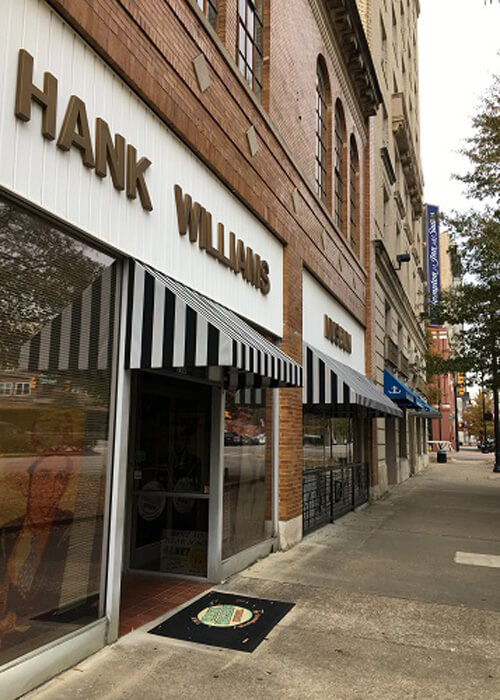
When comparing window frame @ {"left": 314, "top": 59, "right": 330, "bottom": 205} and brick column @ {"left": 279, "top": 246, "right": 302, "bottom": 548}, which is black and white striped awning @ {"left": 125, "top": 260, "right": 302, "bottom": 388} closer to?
brick column @ {"left": 279, "top": 246, "right": 302, "bottom": 548}

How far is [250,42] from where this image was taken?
8.96m

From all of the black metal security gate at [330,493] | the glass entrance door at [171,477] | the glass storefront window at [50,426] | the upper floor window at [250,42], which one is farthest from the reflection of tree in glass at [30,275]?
the black metal security gate at [330,493]

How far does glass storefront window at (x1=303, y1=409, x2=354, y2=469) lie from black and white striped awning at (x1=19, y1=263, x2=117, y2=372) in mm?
6148

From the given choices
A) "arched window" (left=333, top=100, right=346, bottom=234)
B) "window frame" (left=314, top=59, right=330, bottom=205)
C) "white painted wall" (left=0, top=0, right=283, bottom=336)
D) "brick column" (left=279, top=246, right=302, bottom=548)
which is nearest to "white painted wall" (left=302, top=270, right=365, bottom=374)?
"brick column" (left=279, top=246, right=302, bottom=548)

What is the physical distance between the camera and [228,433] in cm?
739

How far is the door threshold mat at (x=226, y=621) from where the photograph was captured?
5.05 m

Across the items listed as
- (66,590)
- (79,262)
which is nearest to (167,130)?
(79,262)

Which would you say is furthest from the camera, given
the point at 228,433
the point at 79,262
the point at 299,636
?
the point at 228,433

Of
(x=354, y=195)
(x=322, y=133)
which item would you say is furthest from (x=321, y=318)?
(x=354, y=195)

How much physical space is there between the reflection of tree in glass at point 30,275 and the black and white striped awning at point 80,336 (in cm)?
8

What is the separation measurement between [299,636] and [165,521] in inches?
111

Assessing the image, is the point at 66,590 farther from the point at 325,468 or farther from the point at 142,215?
the point at 325,468

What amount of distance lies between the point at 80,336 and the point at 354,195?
13391 mm

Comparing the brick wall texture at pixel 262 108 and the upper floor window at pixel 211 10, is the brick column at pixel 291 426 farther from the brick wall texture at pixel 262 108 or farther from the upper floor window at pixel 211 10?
the upper floor window at pixel 211 10
